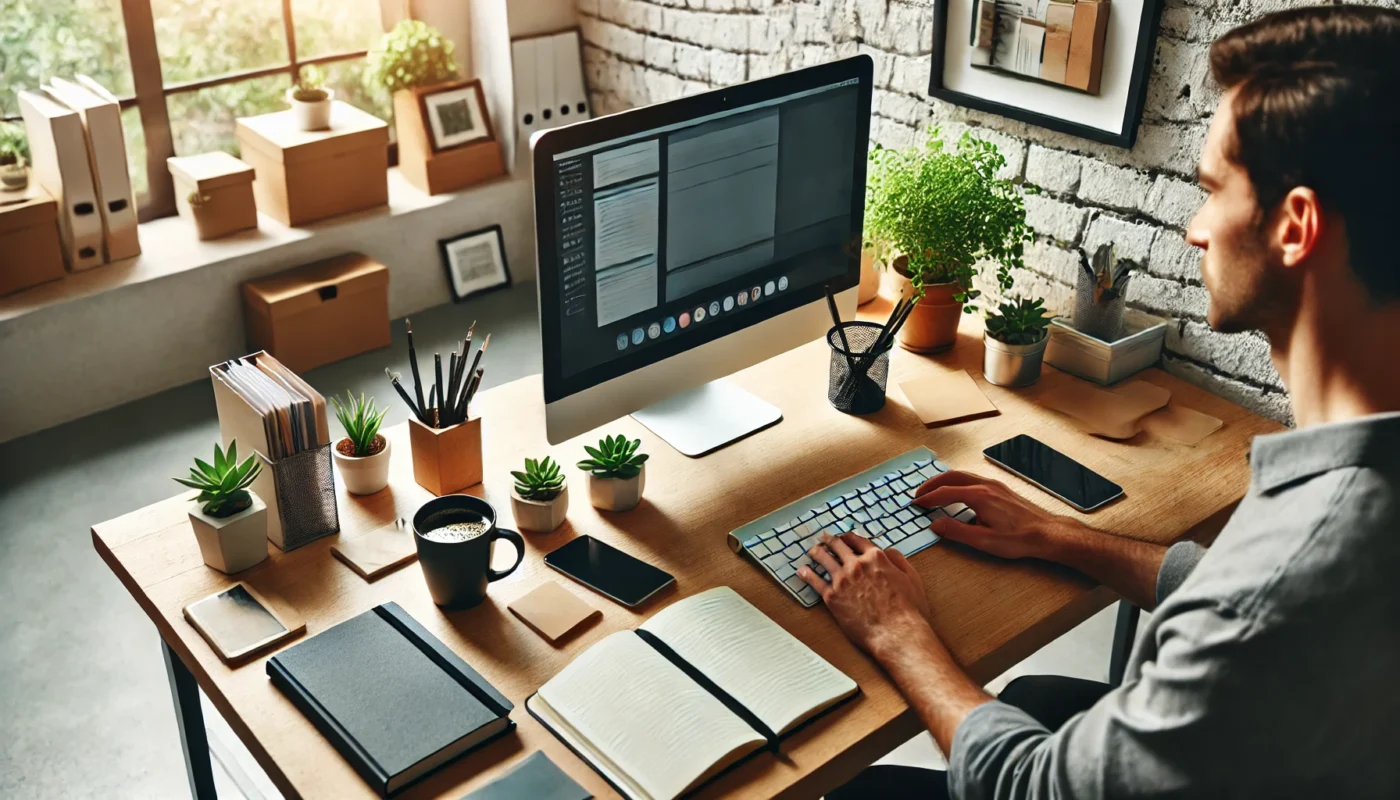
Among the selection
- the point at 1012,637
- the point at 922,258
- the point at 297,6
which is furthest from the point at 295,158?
the point at 1012,637

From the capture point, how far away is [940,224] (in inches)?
76.6

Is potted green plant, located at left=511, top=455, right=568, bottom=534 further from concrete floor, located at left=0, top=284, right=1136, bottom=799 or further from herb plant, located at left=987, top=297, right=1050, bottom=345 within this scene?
concrete floor, located at left=0, top=284, right=1136, bottom=799

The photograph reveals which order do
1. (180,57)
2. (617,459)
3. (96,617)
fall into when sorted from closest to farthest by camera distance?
(617,459), (96,617), (180,57)

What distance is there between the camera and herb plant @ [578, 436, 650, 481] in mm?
1608

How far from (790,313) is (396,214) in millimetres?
1958

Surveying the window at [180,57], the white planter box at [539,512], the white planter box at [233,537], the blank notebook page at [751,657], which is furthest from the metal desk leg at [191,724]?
the window at [180,57]

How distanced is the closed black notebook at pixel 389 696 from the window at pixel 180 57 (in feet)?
8.14

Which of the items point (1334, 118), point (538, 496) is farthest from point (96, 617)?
point (1334, 118)

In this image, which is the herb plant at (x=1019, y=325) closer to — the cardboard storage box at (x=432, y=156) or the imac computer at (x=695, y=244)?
the imac computer at (x=695, y=244)

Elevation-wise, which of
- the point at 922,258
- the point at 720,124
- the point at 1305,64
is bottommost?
the point at 922,258

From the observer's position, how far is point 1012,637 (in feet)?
4.63

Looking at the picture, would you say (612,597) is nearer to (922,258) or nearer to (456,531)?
(456,531)

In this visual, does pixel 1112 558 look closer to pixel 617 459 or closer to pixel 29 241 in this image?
pixel 617 459

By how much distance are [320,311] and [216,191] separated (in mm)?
414
